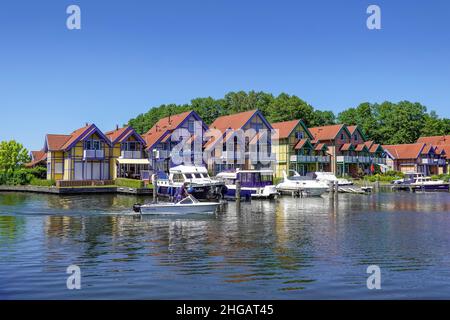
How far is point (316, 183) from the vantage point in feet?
180

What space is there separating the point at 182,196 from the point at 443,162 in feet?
253

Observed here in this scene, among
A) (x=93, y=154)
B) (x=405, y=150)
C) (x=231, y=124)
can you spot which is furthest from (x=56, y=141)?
(x=405, y=150)

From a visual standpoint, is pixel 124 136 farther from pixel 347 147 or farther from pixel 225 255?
pixel 225 255

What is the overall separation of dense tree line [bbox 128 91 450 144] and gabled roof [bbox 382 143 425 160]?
839 cm

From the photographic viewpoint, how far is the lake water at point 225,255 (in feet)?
49.0

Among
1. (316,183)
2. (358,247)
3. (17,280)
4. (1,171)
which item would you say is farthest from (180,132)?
(17,280)

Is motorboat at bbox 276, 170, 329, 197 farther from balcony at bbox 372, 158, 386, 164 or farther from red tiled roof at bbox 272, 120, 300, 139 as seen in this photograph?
balcony at bbox 372, 158, 386, 164

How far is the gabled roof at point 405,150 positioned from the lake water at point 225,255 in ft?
201

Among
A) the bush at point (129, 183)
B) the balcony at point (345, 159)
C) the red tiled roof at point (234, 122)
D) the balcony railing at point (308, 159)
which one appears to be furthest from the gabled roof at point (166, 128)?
the balcony at point (345, 159)

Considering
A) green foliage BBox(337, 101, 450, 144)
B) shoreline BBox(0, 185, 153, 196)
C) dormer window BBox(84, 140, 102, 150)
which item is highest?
green foliage BBox(337, 101, 450, 144)

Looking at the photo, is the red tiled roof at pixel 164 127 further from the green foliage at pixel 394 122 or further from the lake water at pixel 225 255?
the green foliage at pixel 394 122

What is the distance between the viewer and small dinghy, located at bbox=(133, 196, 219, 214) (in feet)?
106

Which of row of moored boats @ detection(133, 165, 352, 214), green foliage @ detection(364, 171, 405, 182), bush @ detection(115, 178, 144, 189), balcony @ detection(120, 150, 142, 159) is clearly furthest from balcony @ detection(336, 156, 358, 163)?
bush @ detection(115, 178, 144, 189)
